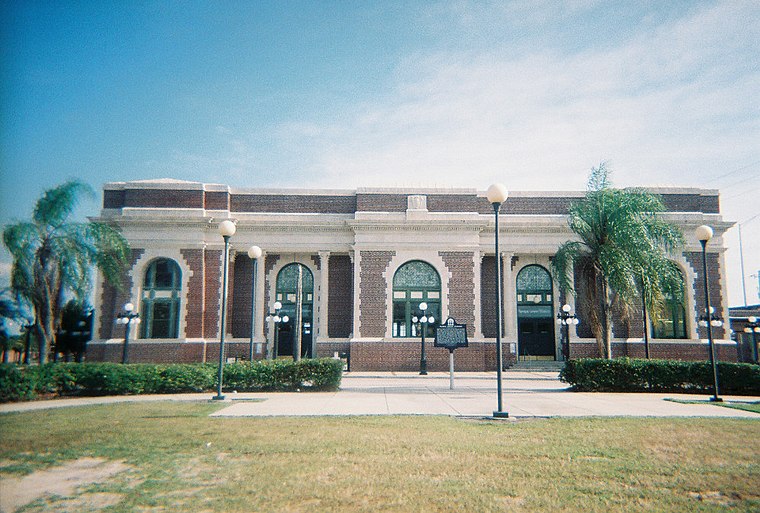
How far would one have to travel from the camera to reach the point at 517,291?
32.0 metres

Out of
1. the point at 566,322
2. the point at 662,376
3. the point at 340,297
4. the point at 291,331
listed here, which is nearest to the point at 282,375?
the point at 340,297

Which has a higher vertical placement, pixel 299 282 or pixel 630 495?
pixel 299 282

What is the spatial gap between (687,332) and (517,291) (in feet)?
31.8

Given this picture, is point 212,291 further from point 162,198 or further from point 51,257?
point 51,257

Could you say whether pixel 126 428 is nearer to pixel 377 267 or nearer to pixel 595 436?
pixel 595 436

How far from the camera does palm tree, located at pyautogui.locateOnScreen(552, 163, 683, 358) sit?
20047mm

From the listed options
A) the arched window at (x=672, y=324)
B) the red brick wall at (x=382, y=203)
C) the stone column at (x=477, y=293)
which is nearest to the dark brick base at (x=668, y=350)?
the arched window at (x=672, y=324)

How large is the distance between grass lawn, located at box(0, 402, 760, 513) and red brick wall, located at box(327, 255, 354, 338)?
19252 mm

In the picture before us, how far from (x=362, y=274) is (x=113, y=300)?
13.7 meters

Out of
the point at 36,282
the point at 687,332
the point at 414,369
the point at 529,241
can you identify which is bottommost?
the point at 414,369

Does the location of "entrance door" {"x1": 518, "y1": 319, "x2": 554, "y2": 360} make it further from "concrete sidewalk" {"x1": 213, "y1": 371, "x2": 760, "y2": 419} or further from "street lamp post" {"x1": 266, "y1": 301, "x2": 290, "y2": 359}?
"street lamp post" {"x1": 266, "y1": 301, "x2": 290, "y2": 359}

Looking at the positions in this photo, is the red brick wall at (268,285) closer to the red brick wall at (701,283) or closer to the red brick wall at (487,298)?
the red brick wall at (487,298)

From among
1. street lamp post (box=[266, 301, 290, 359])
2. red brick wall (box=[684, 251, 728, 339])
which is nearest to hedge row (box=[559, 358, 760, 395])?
red brick wall (box=[684, 251, 728, 339])

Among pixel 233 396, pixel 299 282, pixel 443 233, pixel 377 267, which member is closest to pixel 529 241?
pixel 443 233
